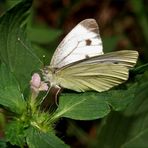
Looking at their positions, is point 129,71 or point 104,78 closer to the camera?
point 129,71

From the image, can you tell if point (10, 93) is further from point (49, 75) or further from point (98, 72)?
point (98, 72)

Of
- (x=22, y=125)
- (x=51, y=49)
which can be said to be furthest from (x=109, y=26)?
(x=22, y=125)

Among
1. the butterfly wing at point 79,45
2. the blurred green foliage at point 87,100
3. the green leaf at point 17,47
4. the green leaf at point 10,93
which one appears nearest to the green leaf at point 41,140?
the blurred green foliage at point 87,100

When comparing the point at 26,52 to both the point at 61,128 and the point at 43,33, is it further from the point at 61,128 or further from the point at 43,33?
the point at 43,33

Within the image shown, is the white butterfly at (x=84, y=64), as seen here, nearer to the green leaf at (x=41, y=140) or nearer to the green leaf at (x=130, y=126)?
the green leaf at (x=130, y=126)

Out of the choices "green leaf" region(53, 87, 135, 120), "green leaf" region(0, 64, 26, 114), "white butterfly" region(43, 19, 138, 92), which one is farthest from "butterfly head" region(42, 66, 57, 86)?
"green leaf" region(0, 64, 26, 114)

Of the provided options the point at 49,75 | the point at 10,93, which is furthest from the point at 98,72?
the point at 10,93
